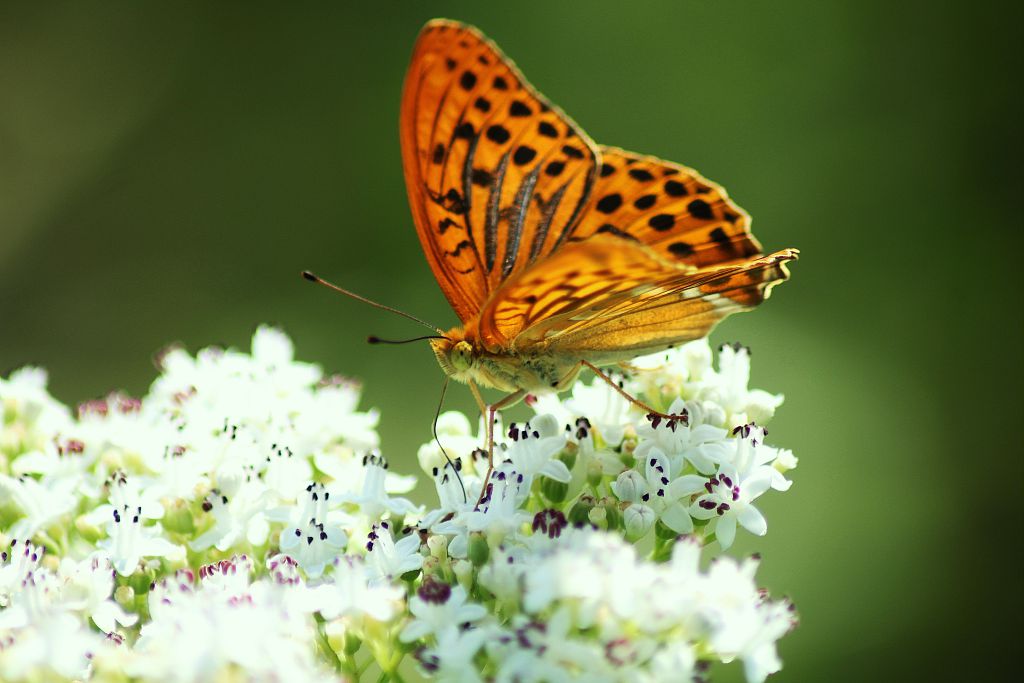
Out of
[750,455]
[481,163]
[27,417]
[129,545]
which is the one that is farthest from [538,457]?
[27,417]

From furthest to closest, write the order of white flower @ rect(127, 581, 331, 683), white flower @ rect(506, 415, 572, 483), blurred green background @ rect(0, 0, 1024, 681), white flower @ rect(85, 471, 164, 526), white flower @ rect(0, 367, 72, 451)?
blurred green background @ rect(0, 0, 1024, 681) → white flower @ rect(0, 367, 72, 451) → white flower @ rect(85, 471, 164, 526) → white flower @ rect(506, 415, 572, 483) → white flower @ rect(127, 581, 331, 683)

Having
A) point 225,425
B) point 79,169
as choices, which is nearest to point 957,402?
point 225,425

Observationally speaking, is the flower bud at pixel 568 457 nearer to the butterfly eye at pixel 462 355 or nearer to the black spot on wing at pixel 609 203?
the butterfly eye at pixel 462 355

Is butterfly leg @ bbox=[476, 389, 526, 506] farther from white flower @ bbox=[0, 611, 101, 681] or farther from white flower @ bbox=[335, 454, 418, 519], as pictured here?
white flower @ bbox=[0, 611, 101, 681]

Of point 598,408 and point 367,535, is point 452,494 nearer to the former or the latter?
point 367,535

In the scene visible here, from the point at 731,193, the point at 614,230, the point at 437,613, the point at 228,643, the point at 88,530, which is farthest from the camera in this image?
the point at 731,193

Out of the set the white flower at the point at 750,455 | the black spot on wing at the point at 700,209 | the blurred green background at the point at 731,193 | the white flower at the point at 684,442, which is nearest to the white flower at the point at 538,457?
the white flower at the point at 684,442

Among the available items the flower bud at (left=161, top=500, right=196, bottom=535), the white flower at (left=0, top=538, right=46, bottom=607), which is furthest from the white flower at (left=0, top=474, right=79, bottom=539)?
the flower bud at (left=161, top=500, right=196, bottom=535)

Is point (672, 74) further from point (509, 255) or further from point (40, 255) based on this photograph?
point (40, 255)

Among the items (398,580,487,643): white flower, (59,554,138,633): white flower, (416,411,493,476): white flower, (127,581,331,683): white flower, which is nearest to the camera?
(127,581,331,683): white flower
